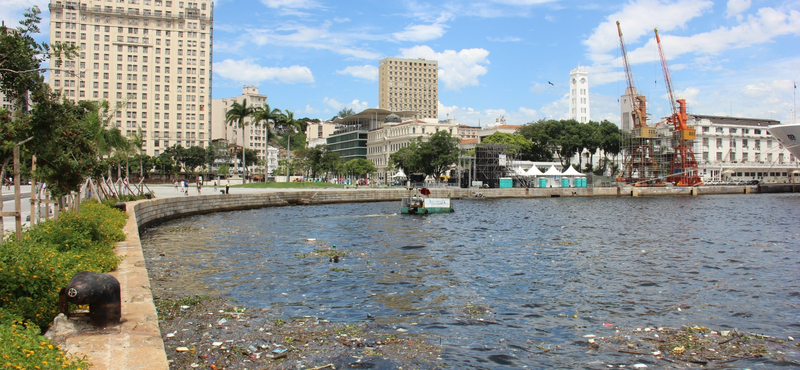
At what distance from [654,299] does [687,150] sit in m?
114

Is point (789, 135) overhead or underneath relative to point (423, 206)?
overhead

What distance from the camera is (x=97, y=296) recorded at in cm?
755

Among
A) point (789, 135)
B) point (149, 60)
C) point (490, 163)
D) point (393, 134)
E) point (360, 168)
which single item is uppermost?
point (149, 60)

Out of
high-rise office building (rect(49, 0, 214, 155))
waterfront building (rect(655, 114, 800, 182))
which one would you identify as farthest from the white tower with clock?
high-rise office building (rect(49, 0, 214, 155))

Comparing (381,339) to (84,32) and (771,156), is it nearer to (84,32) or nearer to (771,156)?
(84,32)

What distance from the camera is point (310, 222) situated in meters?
37.7

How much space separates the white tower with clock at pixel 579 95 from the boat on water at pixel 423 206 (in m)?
141

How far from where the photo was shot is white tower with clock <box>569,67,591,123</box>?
6969 inches

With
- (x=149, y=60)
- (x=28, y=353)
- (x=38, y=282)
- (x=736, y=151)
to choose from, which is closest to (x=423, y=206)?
(x=38, y=282)

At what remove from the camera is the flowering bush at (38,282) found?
533cm

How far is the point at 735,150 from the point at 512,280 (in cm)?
14220

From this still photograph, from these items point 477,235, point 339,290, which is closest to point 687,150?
point 477,235

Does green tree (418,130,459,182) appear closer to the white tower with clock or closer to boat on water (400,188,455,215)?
boat on water (400,188,455,215)

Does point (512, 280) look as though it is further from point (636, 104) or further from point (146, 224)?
point (636, 104)
